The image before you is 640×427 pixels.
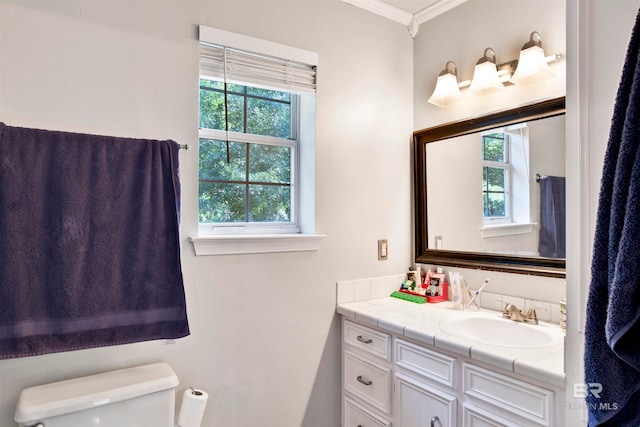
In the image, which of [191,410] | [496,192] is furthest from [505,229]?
[191,410]

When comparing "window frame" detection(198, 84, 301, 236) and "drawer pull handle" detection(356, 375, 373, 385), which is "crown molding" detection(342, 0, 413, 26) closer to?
"window frame" detection(198, 84, 301, 236)

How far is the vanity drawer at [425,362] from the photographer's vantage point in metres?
1.52

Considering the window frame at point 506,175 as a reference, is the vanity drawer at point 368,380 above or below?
below

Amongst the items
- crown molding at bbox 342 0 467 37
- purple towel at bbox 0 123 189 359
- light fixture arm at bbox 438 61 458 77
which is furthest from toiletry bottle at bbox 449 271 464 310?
crown molding at bbox 342 0 467 37

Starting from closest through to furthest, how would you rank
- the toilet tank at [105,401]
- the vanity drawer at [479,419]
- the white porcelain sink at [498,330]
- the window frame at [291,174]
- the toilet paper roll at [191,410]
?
the toilet tank at [105,401] < the vanity drawer at [479,419] < the toilet paper roll at [191,410] < the white porcelain sink at [498,330] < the window frame at [291,174]

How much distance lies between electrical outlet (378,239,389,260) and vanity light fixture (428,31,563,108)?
0.82 metres

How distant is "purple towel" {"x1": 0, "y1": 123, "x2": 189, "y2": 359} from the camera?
4.28 ft

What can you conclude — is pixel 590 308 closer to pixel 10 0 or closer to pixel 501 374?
pixel 501 374

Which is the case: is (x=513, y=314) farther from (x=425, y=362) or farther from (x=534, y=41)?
(x=534, y=41)

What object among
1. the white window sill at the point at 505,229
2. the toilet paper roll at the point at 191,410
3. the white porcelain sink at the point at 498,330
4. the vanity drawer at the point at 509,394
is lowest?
the toilet paper roll at the point at 191,410

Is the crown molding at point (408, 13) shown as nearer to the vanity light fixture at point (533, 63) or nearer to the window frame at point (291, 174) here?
the vanity light fixture at point (533, 63)

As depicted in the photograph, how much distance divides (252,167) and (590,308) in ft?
5.02

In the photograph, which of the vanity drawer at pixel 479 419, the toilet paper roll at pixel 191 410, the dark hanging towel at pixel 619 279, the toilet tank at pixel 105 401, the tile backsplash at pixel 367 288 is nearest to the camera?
the dark hanging towel at pixel 619 279

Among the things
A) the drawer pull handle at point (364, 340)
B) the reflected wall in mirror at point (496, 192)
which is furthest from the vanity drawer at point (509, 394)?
the reflected wall in mirror at point (496, 192)
